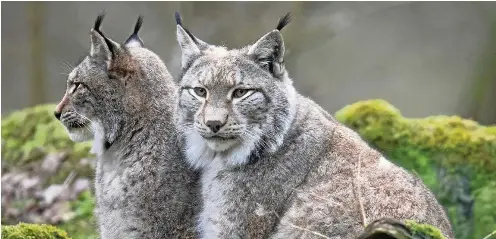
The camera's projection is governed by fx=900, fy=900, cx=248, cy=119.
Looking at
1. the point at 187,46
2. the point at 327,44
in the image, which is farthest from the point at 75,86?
the point at 327,44

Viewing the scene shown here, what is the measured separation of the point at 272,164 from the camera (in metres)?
6.04

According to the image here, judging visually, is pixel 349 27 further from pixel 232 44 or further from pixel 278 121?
pixel 278 121

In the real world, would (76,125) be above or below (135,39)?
below

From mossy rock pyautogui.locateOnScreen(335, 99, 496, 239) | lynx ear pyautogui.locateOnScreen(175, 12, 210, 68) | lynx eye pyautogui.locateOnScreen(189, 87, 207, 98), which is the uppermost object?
mossy rock pyautogui.locateOnScreen(335, 99, 496, 239)

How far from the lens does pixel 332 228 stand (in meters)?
5.75

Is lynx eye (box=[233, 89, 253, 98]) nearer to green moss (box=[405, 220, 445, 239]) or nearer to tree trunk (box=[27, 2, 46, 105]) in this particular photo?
green moss (box=[405, 220, 445, 239])

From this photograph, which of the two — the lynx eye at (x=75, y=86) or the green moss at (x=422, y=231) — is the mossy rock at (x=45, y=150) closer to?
the lynx eye at (x=75, y=86)

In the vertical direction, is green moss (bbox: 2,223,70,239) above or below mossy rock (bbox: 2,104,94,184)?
below

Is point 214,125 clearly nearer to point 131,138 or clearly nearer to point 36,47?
point 131,138

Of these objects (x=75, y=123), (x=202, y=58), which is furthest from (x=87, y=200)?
(x=202, y=58)

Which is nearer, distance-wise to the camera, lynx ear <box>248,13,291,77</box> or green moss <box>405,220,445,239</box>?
green moss <box>405,220,445,239</box>

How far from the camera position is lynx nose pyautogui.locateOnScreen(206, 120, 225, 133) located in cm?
575

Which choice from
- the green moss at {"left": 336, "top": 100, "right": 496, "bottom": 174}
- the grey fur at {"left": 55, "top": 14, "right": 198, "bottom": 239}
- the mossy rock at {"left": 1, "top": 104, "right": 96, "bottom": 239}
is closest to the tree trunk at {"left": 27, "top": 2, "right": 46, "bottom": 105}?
the mossy rock at {"left": 1, "top": 104, "right": 96, "bottom": 239}

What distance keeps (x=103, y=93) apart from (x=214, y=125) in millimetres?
1031
